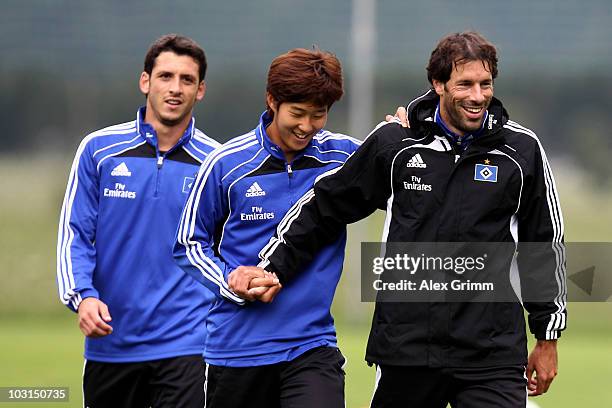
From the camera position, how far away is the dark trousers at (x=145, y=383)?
18.3 feet

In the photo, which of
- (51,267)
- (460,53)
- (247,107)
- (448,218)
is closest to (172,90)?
(460,53)

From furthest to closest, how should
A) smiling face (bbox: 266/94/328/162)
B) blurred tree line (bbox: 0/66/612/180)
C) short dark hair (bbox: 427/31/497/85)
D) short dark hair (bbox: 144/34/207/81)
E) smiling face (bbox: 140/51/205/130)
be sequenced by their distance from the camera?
blurred tree line (bbox: 0/66/612/180) < short dark hair (bbox: 144/34/207/81) < smiling face (bbox: 140/51/205/130) < smiling face (bbox: 266/94/328/162) < short dark hair (bbox: 427/31/497/85)

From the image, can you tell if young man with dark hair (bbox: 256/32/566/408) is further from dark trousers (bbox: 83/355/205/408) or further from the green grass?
the green grass

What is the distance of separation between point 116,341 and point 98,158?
0.87 metres

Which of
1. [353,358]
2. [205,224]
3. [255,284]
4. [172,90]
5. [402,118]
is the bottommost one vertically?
[353,358]

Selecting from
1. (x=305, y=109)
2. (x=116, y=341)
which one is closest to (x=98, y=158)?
(x=116, y=341)

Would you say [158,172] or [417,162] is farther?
[158,172]

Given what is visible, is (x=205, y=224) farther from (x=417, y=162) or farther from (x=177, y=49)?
(x=177, y=49)

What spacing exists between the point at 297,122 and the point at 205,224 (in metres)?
0.59

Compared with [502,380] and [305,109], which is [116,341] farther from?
[502,380]

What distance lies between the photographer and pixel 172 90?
19.3ft

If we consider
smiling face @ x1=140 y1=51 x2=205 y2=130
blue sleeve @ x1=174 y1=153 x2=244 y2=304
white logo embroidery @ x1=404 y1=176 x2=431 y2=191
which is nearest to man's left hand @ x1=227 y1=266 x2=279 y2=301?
blue sleeve @ x1=174 y1=153 x2=244 y2=304

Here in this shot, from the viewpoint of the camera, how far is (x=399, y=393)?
482 cm

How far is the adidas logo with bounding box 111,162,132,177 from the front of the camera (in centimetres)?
573
